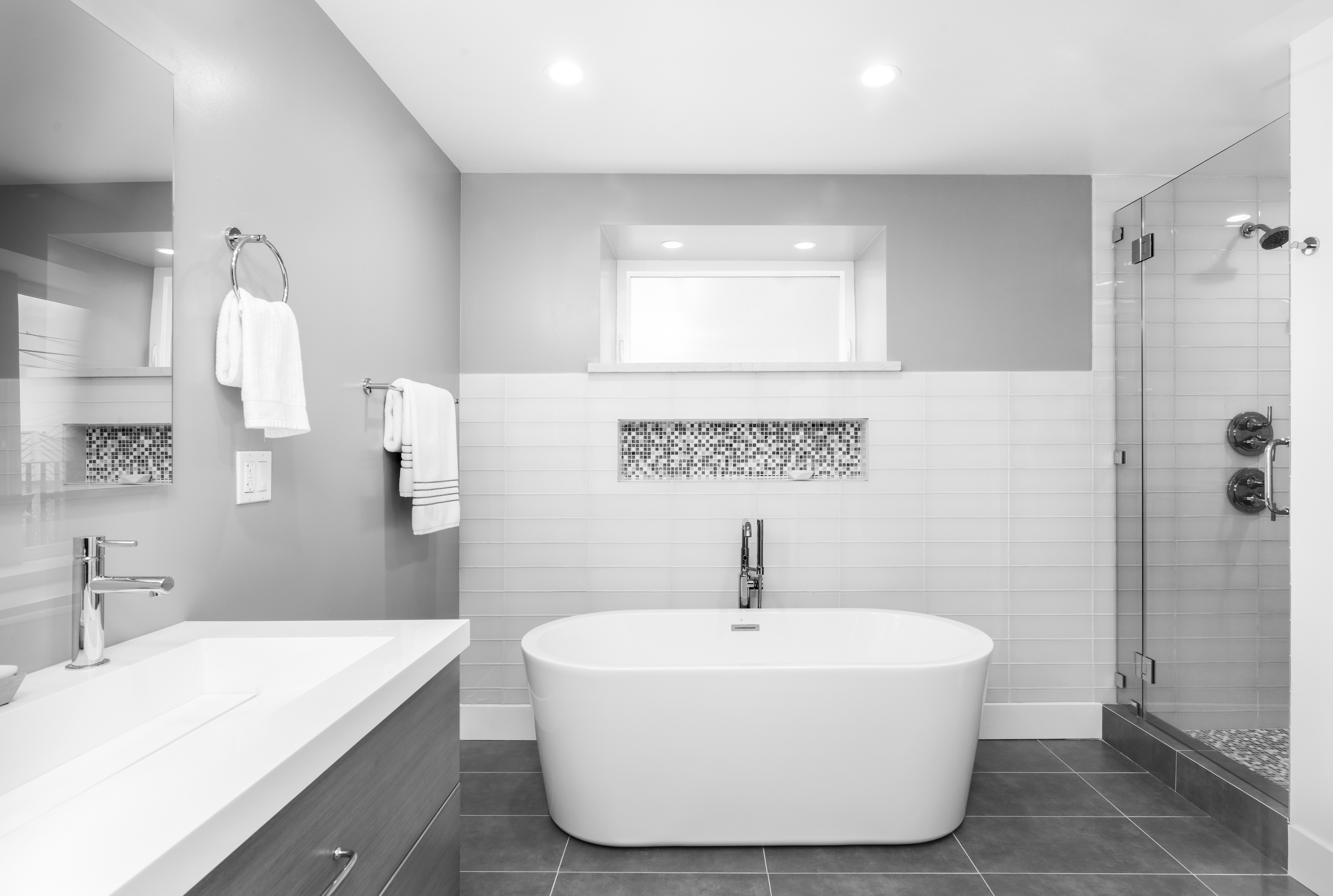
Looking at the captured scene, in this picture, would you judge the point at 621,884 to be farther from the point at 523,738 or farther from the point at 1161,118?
the point at 1161,118

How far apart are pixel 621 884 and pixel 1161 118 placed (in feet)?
10.5

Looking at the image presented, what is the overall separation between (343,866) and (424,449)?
1.54 m

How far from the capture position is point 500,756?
9.82 feet

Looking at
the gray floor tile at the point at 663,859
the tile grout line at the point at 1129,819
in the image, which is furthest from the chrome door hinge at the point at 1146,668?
the gray floor tile at the point at 663,859

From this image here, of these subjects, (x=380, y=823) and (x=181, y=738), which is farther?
(x=380, y=823)

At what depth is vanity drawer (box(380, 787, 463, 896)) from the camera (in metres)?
1.31

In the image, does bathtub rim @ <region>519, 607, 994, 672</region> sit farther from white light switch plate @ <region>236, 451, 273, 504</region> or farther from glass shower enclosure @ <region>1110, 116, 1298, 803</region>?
white light switch plate @ <region>236, 451, 273, 504</region>

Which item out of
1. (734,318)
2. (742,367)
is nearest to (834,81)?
(742,367)

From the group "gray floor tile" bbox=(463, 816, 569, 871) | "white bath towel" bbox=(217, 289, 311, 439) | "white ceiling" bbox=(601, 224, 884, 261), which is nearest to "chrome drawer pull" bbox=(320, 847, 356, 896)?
"white bath towel" bbox=(217, 289, 311, 439)

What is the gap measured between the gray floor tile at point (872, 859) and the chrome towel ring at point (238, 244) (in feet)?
6.93

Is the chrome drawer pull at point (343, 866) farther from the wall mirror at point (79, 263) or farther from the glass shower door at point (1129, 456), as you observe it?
the glass shower door at point (1129, 456)

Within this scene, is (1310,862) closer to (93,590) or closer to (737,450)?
(737,450)

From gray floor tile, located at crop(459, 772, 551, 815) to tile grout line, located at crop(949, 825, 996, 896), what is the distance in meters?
1.33

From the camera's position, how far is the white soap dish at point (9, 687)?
100cm
